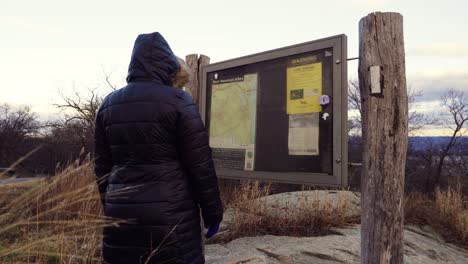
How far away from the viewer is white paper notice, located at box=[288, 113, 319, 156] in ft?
8.86

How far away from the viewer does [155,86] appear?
83.1 inches

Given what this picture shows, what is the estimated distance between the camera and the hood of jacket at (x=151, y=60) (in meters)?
2.20

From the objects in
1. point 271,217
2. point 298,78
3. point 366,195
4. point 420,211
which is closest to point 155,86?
point 298,78

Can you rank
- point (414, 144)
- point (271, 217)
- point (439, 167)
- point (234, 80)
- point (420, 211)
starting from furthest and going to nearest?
point (414, 144) < point (439, 167) < point (420, 211) < point (271, 217) < point (234, 80)

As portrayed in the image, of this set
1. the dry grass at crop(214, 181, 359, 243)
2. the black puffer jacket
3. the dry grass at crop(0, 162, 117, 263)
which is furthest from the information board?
the dry grass at crop(214, 181, 359, 243)

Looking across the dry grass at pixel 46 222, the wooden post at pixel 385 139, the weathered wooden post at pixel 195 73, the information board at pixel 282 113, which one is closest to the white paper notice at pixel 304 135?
the information board at pixel 282 113

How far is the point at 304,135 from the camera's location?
109 inches

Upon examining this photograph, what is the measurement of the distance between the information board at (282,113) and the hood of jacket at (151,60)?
1017 millimetres

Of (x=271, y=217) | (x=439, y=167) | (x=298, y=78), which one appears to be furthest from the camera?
(x=439, y=167)

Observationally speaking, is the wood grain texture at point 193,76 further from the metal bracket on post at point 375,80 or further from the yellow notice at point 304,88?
the metal bracket on post at point 375,80

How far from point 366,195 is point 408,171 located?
86.0 ft

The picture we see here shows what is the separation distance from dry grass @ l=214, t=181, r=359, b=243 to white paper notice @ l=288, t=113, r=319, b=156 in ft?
7.25

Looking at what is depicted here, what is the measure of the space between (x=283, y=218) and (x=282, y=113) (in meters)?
2.63

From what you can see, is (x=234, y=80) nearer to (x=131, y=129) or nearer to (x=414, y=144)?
(x=131, y=129)
